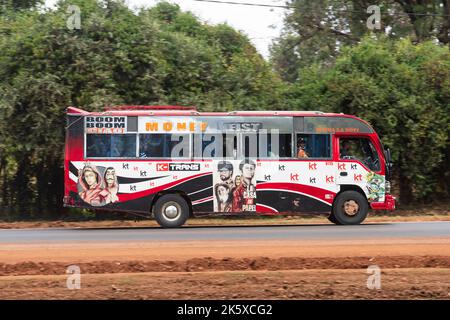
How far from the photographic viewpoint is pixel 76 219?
27.2 m

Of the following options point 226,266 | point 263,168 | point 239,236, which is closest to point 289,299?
point 226,266

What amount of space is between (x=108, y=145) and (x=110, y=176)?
792mm

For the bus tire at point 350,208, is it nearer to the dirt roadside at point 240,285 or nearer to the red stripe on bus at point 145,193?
the red stripe on bus at point 145,193

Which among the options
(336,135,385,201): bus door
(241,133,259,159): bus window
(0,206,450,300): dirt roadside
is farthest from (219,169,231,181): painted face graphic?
(0,206,450,300): dirt roadside

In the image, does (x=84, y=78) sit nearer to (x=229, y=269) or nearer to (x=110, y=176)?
(x=110, y=176)

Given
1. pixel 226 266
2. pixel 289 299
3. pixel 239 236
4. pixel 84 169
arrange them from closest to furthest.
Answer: pixel 289 299 → pixel 226 266 → pixel 239 236 → pixel 84 169

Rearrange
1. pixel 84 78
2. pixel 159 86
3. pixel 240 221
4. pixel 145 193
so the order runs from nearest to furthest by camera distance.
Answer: pixel 145 193
pixel 240 221
pixel 84 78
pixel 159 86

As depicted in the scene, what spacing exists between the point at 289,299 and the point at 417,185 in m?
18.7

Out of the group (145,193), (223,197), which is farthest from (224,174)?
(145,193)

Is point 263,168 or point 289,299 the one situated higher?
point 263,168

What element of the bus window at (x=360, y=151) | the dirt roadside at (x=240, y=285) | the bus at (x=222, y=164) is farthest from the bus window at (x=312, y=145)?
the dirt roadside at (x=240, y=285)

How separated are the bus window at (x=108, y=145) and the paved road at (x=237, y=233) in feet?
6.34

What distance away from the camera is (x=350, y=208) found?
890 inches

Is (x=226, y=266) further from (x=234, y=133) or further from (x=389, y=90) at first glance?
(x=389, y=90)
